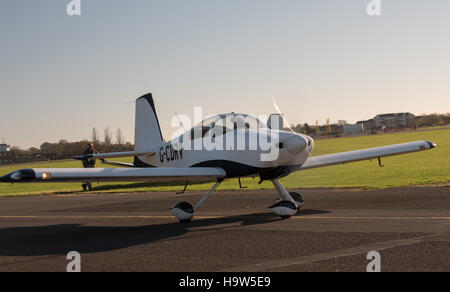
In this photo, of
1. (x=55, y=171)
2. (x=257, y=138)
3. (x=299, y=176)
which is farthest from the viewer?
(x=299, y=176)

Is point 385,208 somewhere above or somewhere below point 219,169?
below

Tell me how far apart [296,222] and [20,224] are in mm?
7638

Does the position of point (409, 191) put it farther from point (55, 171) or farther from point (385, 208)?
point (55, 171)

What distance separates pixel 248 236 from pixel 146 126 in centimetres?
918

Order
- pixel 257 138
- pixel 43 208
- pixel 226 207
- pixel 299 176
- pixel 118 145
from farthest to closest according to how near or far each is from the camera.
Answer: pixel 118 145, pixel 299 176, pixel 43 208, pixel 226 207, pixel 257 138

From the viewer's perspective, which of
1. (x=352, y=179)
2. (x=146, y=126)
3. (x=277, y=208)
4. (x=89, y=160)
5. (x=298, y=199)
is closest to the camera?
(x=277, y=208)

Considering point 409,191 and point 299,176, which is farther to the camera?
point 299,176

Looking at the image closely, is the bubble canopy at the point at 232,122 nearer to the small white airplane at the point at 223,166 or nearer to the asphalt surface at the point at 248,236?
the small white airplane at the point at 223,166

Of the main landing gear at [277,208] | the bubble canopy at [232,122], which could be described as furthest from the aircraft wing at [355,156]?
the bubble canopy at [232,122]

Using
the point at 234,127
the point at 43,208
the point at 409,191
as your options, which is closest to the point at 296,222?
the point at 234,127

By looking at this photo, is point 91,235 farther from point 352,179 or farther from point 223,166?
point 352,179

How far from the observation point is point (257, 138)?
11.4 m

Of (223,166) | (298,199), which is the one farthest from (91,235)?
(298,199)

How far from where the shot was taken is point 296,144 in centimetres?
1098
